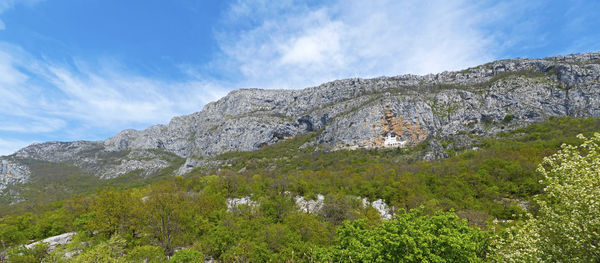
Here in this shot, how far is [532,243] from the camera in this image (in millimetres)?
10672

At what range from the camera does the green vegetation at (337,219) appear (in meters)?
15.3

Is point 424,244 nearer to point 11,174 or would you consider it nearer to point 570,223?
point 570,223

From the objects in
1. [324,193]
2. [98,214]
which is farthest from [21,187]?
[324,193]

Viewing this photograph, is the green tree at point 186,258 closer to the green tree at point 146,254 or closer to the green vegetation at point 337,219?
the green vegetation at point 337,219

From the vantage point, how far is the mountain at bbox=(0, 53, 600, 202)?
315ft

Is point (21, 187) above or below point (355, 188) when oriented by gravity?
above

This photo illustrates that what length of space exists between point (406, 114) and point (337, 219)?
297 ft

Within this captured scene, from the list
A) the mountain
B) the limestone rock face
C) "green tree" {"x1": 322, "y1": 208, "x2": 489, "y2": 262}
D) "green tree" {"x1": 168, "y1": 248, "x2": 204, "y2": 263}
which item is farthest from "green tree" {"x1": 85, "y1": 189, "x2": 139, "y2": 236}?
the limestone rock face

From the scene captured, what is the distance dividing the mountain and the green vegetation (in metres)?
20.8

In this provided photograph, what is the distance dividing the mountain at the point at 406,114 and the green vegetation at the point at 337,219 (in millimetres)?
20783

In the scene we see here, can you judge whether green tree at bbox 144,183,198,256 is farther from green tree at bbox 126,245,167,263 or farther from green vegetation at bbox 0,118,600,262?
green tree at bbox 126,245,167,263

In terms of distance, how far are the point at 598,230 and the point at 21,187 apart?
19975 centimetres

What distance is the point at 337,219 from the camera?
39312mm

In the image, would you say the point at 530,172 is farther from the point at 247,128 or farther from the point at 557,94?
the point at 247,128
